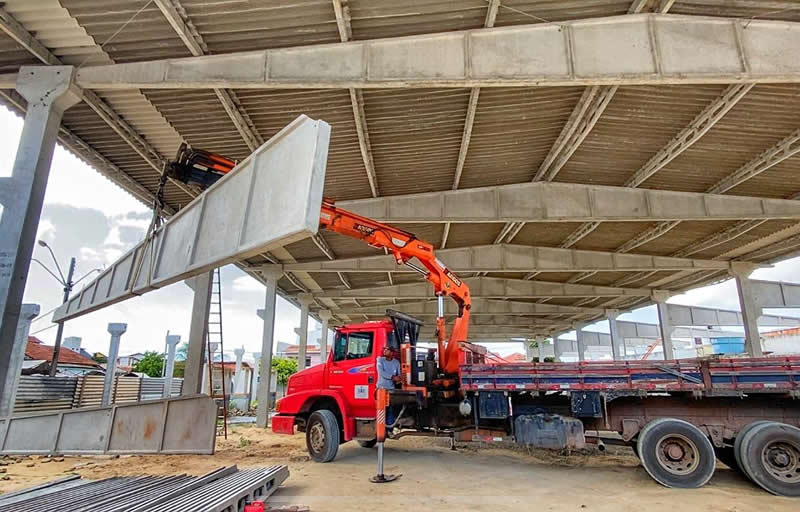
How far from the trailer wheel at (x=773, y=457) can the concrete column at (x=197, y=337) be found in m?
11.9

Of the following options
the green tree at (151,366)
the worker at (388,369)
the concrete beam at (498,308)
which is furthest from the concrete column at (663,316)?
the green tree at (151,366)

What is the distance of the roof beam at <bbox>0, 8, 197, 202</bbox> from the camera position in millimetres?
6590

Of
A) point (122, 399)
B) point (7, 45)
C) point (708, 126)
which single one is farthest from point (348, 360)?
point (122, 399)

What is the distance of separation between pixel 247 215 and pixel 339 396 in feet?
19.1

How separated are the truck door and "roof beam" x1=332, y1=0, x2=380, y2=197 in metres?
3.87

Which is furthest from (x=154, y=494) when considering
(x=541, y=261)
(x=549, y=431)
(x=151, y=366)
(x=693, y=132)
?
(x=151, y=366)

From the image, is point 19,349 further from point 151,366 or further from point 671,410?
point 151,366

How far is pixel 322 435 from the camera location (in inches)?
372

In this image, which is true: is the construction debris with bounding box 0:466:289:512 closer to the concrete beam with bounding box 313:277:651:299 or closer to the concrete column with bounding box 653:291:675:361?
the concrete beam with bounding box 313:277:651:299

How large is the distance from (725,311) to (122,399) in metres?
29.3

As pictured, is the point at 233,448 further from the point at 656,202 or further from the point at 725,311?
the point at 725,311

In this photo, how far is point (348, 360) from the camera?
10.0m

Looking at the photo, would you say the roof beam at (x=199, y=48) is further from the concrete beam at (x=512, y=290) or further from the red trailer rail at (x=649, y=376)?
the concrete beam at (x=512, y=290)

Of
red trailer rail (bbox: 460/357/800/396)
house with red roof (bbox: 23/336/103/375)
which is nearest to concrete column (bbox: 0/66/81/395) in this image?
red trailer rail (bbox: 460/357/800/396)
